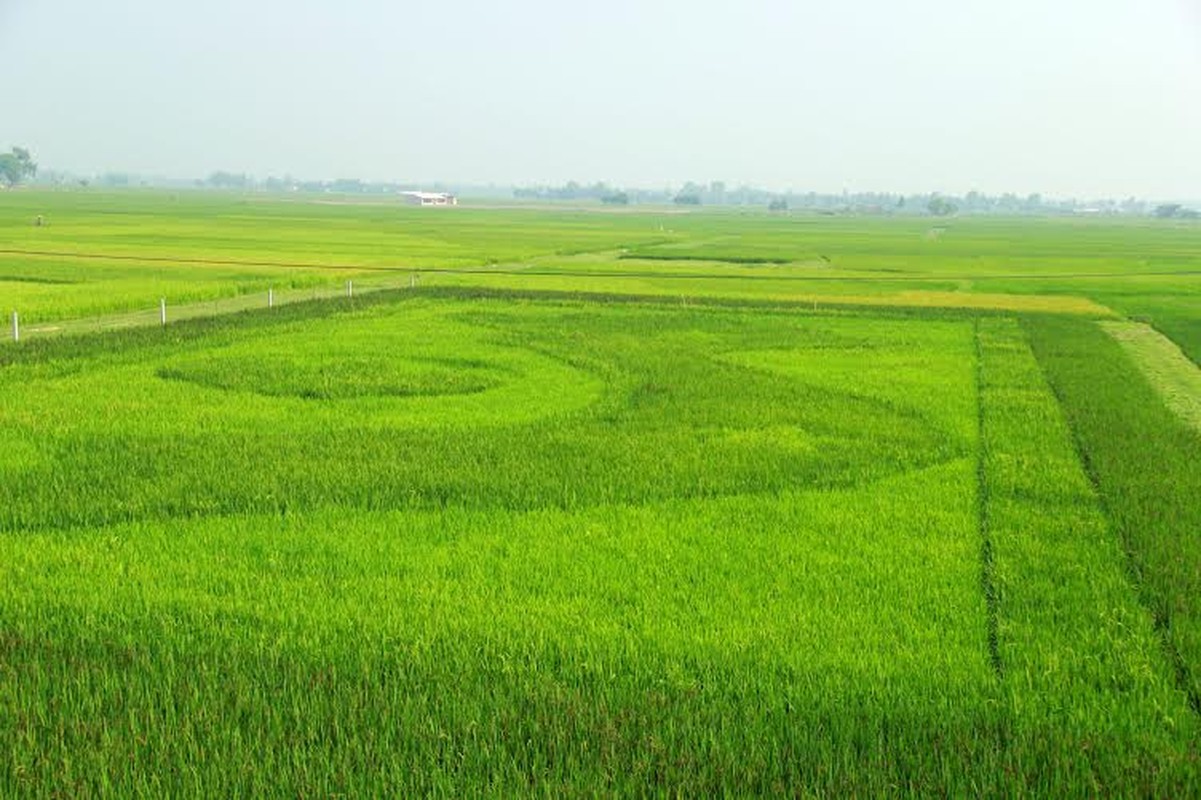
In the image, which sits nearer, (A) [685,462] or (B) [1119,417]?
(A) [685,462]

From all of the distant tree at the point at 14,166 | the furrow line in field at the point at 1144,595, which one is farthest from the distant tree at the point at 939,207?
the furrow line in field at the point at 1144,595

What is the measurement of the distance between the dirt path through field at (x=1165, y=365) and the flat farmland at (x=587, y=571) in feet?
0.70

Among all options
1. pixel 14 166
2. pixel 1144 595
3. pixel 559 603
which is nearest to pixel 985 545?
pixel 1144 595

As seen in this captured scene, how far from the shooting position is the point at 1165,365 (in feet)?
59.5

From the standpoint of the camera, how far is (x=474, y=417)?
Result: 12.0 m

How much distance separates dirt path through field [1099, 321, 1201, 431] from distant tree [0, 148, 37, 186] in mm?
153760

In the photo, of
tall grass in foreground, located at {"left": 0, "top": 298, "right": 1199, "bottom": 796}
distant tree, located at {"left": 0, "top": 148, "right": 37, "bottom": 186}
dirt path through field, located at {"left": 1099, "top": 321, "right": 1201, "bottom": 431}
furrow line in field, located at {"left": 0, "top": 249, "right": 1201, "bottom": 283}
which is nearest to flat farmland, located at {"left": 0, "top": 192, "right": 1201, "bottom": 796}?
tall grass in foreground, located at {"left": 0, "top": 298, "right": 1199, "bottom": 796}

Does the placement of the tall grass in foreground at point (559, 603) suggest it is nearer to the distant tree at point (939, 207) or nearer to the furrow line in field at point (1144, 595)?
the furrow line in field at point (1144, 595)

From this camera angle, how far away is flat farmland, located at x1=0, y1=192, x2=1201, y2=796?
4.49 m

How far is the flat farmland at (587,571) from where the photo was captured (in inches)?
177

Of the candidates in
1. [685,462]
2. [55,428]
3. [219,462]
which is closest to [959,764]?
[685,462]

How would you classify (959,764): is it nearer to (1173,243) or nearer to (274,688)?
(274,688)

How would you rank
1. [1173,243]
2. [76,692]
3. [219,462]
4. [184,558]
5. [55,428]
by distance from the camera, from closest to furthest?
1. [76,692]
2. [184,558]
3. [219,462]
4. [55,428]
5. [1173,243]

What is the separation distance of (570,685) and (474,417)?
23.3 ft
